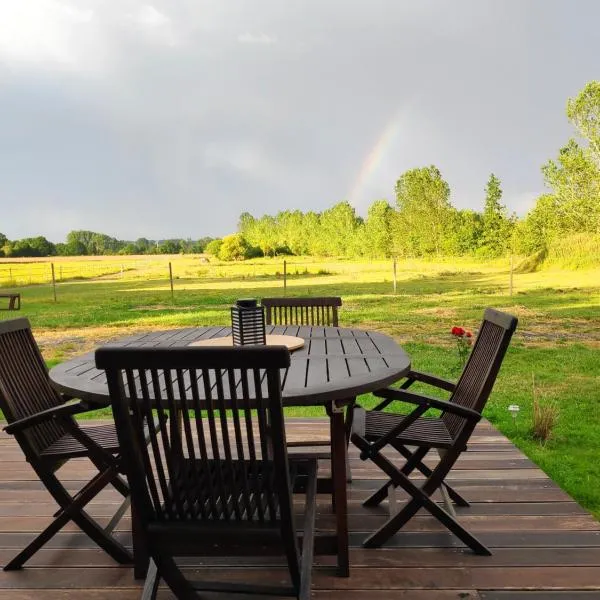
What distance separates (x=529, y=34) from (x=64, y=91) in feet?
66.1

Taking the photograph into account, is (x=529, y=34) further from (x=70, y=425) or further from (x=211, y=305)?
(x=70, y=425)

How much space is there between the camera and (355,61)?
23516 millimetres

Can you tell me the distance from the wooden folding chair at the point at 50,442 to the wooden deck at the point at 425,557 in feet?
0.39

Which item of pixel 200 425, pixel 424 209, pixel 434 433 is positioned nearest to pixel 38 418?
pixel 200 425

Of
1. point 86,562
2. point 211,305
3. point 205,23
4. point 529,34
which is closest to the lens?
point 86,562

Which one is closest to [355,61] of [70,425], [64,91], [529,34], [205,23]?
[529,34]

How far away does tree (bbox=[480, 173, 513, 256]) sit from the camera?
2348 cm

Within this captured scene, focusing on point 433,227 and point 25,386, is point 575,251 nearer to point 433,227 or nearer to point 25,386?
point 433,227

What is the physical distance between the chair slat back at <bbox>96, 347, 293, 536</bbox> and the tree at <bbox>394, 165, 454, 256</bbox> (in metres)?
32.2

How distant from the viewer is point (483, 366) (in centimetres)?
209

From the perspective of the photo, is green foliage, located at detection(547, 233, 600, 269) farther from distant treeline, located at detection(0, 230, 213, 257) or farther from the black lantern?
distant treeline, located at detection(0, 230, 213, 257)

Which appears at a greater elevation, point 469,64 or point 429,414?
point 469,64

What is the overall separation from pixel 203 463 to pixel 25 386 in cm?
114

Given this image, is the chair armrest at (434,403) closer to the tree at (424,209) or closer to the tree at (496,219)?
the tree at (496,219)
